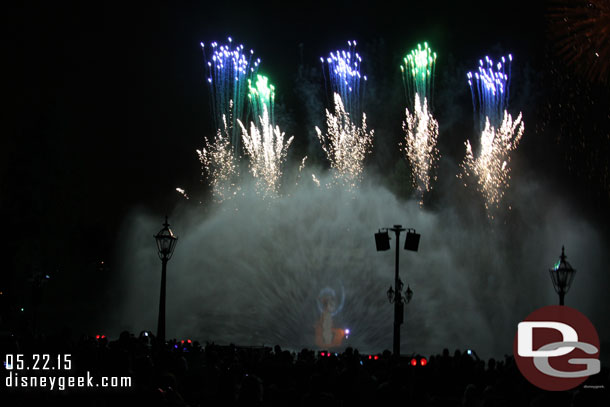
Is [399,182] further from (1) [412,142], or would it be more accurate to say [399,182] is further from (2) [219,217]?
(2) [219,217]

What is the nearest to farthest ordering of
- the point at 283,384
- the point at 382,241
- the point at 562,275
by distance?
the point at 283,384, the point at 562,275, the point at 382,241

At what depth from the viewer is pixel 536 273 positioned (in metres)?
45.6

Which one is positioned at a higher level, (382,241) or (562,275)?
(382,241)

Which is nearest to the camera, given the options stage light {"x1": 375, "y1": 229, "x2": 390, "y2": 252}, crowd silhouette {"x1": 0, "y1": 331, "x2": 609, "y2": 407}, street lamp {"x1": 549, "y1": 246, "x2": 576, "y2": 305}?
crowd silhouette {"x1": 0, "y1": 331, "x2": 609, "y2": 407}

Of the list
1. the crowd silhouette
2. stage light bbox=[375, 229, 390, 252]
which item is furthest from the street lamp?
stage light bbox=[375, 229, 390, 252]

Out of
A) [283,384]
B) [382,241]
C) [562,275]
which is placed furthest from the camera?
[382,241]

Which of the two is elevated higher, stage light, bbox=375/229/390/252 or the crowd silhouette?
stage light, bbox=375/229/390/252

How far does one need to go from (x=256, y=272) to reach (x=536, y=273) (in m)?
20.5

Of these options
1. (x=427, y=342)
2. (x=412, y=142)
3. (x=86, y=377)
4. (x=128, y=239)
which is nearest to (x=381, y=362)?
(x=86, y=377)

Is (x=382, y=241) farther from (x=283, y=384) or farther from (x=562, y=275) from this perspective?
(x=283, y=384)

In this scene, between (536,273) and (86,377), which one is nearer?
(86,377)

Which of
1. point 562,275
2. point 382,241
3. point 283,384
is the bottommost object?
point 283,384

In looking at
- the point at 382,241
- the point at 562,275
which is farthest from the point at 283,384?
the point at 382,241

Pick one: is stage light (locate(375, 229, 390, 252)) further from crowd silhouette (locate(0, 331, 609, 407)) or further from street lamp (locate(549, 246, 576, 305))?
crowd silhouette (locate(0, 331, 609, 407))
